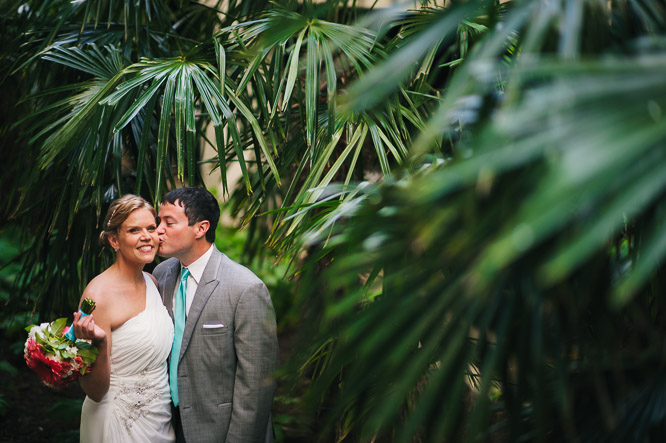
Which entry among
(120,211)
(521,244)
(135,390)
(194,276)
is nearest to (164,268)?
(194,276)

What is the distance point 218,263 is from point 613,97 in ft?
5.76

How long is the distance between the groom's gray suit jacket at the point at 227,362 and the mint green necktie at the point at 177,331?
60 mm

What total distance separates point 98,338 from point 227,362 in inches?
17.7

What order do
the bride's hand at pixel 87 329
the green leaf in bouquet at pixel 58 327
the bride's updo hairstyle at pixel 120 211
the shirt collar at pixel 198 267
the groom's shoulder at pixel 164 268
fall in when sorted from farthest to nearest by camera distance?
the groom's shoulder at pixel 164 268 → the shirt collar at pixel 198 267 → the bride's updo hairstyle at pixel 120 211 → the green leaf in bouquet at pixel 58 327 → the bride's hand at pixel 87 329

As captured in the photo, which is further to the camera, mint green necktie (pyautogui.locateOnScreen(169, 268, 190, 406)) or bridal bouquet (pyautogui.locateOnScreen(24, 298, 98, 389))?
mint green necktie (pyautogui.locateOnScreen(169, 268, 190, 406))

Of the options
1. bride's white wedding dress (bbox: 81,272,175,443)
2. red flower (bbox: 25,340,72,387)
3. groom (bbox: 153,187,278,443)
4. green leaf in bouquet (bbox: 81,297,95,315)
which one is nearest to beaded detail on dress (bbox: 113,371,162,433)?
bride's white wedding dress (bbox: 81,272,175,443)

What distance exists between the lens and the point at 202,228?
7.45ft

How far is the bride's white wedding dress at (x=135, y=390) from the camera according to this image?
2.15 m

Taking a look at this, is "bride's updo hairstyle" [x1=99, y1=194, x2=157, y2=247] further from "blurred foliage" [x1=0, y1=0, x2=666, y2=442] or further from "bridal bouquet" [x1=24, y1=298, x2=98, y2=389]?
"blurred foliage" [x1=0, y1=0, x2=666, y2=442]

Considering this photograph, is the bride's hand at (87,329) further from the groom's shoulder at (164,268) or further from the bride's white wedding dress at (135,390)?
the groom's shoulder at (164,268)

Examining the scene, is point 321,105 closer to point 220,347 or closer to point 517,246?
point 220,347

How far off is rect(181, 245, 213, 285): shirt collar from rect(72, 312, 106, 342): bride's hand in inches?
15.5

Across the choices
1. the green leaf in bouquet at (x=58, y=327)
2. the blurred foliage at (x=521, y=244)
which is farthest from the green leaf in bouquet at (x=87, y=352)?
the blurred foliage at (x=521, y=244)

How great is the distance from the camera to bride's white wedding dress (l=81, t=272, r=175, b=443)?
7.04 feet
